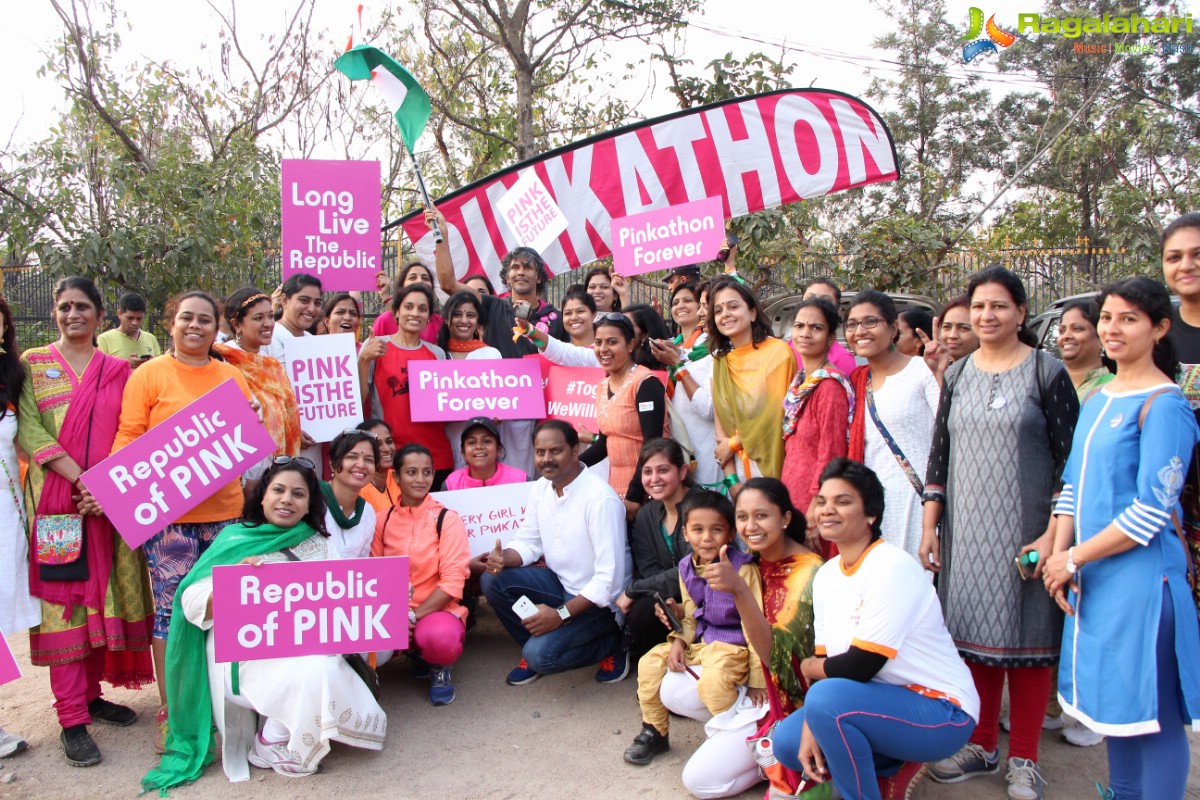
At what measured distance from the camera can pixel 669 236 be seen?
6.12 m

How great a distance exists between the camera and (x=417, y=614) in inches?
180

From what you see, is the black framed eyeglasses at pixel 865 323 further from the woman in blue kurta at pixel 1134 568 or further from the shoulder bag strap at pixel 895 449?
the woman in blue kurta at pixel 1134 568

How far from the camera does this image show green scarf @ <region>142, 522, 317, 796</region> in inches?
154

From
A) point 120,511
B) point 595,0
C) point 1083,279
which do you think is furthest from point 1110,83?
point 120,511

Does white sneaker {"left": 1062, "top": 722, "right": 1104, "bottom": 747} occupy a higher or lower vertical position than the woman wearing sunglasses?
lower

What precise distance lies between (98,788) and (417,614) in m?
1.47

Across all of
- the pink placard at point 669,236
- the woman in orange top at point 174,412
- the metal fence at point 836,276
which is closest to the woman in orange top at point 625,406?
the pink placard at point 669,236

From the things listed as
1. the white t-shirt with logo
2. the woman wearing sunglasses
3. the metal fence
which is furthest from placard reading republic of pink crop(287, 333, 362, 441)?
the metal fence

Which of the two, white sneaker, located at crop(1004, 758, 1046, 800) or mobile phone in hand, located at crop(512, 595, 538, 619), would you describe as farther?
mobile phone in hand, located at crop(512, 595, 538, 619)

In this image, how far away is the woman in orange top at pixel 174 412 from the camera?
412 cm

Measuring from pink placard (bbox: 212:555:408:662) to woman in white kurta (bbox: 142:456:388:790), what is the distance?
100 millimetres

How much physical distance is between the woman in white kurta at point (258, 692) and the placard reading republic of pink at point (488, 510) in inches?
43.5

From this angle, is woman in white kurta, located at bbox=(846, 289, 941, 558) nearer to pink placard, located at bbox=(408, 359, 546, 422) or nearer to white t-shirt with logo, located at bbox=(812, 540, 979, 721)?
white t-shirt with logo, located at bbox=(812, 540, 979, 721)

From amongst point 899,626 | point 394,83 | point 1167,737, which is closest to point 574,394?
point 394,83
